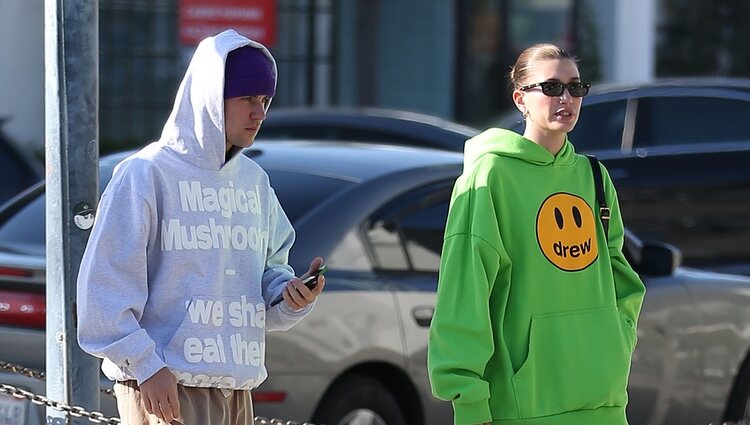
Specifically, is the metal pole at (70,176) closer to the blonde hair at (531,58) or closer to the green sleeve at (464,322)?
the green sleeve at (464,322)

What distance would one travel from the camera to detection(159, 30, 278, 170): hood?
362 cm

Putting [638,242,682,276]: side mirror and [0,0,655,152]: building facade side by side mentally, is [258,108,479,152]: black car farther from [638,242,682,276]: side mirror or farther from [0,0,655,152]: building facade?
[0,0,655,152]: building facade

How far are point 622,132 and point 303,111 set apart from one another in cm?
243

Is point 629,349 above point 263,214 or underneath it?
underneath

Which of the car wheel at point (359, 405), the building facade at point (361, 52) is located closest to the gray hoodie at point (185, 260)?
the car wheel at point (359, 405)

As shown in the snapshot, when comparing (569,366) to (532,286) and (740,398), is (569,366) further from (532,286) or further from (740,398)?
(740,398)

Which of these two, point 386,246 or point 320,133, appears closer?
point 386,246

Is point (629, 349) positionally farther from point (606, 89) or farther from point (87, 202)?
point (606, 89)

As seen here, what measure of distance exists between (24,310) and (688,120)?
5.78 m

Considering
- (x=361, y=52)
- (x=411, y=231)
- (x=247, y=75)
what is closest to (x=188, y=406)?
(x=247, y=75)

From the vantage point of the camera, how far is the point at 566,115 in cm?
389

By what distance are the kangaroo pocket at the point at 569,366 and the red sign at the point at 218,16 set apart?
43.3 ft

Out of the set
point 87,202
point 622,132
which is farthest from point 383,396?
point 622,132

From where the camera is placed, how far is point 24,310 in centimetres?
534
